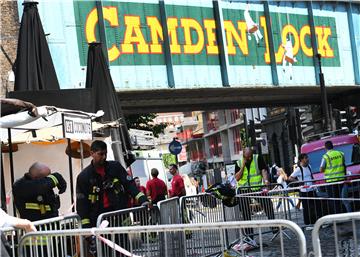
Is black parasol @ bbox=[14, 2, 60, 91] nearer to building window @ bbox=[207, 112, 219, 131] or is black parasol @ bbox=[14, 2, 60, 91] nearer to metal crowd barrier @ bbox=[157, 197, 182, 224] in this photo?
metal crowd barrier @ bbox=[157, 197, 182, 224]

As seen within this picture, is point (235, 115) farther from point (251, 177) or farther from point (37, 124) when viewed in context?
point (37, 124)

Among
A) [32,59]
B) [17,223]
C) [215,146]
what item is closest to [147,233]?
[17,223]

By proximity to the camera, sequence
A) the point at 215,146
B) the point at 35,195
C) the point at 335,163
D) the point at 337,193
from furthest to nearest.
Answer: the point at 215,146 → the point at 335,163 → the point at 337,193 → the point at 35,195

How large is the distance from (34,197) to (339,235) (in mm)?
3841

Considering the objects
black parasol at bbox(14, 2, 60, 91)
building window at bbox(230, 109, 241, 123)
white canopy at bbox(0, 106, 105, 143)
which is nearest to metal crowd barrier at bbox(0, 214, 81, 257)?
white canopy at bbox(0, 106, 105, 143)

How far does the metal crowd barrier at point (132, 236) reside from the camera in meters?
5.79

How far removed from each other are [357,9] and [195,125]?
9460 centimetres

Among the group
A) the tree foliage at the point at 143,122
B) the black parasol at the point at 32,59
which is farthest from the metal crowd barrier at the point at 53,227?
the tree foliage at the point at 143,122

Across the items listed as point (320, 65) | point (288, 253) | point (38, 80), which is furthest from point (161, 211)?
point (320, 65)

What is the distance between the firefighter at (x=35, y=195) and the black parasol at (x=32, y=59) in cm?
365

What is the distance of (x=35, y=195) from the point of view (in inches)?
328

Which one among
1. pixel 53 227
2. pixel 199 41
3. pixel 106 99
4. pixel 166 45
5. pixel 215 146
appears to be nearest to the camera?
pixel 53 227

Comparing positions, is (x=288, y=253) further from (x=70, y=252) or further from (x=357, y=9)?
(x=357, y=9)

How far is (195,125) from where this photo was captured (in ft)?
407
